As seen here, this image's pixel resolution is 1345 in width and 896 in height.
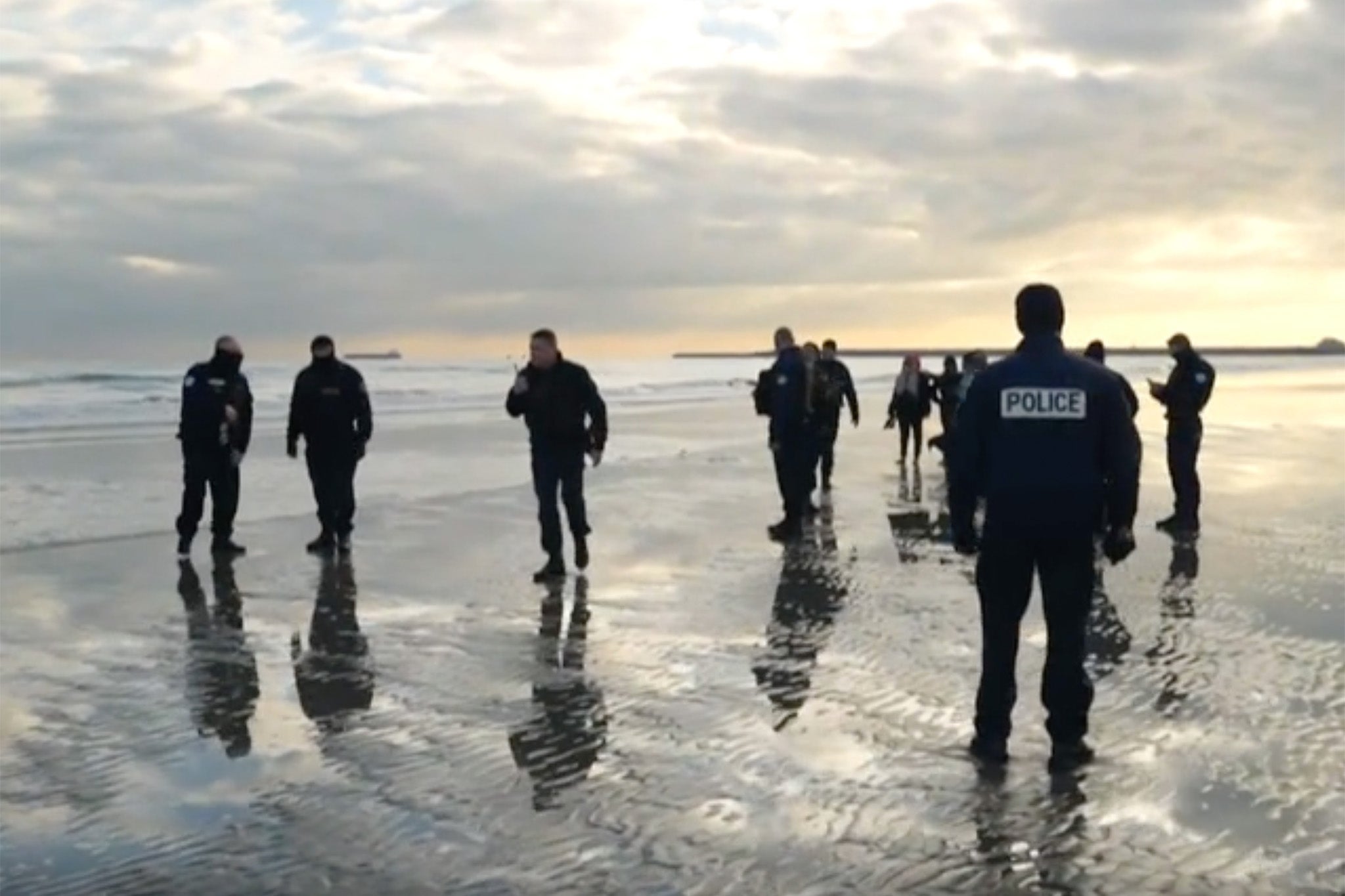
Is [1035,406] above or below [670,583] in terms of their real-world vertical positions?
above

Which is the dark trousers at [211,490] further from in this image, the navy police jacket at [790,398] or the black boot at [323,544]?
the navy police jacket at [790,398]

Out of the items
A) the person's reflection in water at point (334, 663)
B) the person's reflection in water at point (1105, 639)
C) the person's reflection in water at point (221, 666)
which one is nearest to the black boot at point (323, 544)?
the person's reflection in water at point (221, 666)

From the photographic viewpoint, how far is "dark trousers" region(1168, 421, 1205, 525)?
1378 cm

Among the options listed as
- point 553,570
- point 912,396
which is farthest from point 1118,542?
point 912,396

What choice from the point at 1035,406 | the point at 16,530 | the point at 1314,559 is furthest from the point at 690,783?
the point at 16,530

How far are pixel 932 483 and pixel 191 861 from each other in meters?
15.0

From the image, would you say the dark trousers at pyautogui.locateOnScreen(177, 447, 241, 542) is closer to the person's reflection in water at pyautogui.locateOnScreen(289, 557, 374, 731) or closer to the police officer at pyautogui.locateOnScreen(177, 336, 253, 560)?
the police officer at pyautogui.locateOnScreen(177, 336, 253, 560)

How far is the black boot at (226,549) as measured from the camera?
41.7 feet

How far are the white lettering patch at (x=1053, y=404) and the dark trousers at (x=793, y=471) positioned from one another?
770cm

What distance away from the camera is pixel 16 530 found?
48.6 feet

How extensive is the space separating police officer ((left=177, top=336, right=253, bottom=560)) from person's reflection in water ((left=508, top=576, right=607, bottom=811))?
4867mm

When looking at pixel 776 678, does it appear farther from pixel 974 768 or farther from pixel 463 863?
pixel 463 863

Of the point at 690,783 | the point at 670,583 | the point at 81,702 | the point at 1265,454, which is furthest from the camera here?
the point at 1265,454

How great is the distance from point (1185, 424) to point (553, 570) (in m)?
6.53
